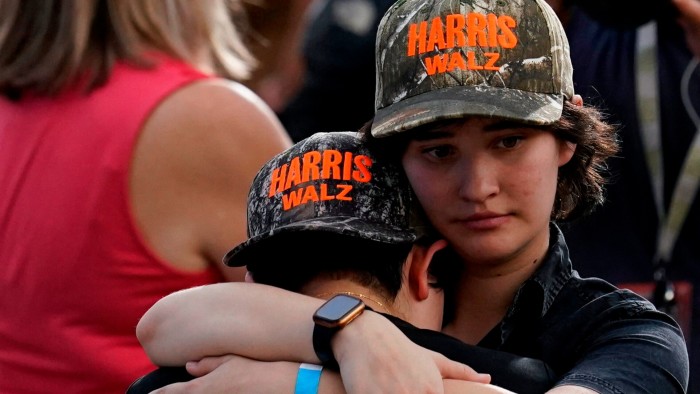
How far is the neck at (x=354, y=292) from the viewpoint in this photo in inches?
94.7

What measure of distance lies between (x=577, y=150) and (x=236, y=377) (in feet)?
2.91

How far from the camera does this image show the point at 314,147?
2.55 metres

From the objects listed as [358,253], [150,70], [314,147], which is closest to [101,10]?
[150,70]

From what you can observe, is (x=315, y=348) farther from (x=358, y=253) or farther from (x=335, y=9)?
(x=335, y=9)

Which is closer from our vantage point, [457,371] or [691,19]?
[457,371]

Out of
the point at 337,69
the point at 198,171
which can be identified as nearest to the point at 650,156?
the point at 337,69

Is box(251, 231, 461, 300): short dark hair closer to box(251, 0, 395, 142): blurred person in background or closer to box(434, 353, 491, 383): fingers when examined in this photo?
box(434, 353, 491, 383): fingers

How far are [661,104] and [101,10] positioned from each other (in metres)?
1.77

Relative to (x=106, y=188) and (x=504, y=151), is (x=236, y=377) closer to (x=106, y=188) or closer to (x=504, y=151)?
(x=504, y=151)

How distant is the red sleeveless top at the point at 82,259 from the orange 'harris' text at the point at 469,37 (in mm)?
959

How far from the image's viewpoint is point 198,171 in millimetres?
3295

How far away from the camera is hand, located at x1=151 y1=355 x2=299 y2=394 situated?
7.66ft

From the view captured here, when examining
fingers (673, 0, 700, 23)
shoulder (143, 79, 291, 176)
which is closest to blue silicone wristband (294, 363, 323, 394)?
shoulder (143, 79, 291, 176)

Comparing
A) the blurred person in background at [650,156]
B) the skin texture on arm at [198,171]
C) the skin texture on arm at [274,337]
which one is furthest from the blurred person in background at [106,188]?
the blurred person in background at [650,156]
